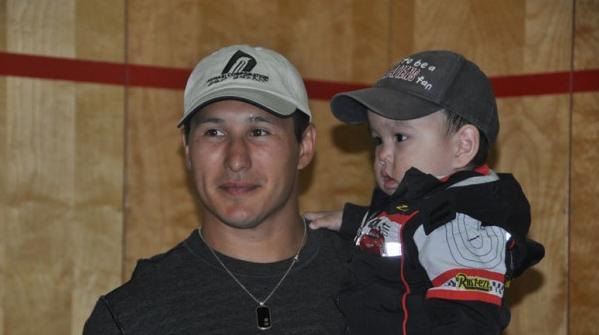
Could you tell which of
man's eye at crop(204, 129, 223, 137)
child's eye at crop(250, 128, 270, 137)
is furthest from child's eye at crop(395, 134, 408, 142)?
man's eye at crop(204, 129, 223, 137)

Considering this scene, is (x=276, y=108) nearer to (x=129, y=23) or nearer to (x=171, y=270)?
(x=171, y=270)

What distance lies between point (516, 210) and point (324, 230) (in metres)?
0.55

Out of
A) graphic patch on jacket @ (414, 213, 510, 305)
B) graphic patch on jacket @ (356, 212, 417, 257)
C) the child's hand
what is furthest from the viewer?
the child's hand

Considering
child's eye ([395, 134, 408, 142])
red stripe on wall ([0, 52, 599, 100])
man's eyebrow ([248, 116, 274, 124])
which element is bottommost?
child's eye ([395, 134, 408, 142])

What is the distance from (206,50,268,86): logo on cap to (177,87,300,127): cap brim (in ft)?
0.16

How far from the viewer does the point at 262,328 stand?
1.88 metres

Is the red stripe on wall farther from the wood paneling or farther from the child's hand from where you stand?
the child's hand

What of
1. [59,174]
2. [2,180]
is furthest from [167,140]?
[2,180]

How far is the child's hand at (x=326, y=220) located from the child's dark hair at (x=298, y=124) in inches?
8.7

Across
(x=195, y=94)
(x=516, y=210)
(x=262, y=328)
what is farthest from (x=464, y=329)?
(x=195, y=94)

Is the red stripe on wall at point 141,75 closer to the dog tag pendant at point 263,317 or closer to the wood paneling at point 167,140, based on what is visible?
the wood paneling at point 167,140

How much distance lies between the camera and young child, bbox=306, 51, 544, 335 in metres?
1.77

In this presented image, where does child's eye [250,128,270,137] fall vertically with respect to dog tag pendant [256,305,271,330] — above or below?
above

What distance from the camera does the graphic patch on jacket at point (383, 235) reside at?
1864mm
